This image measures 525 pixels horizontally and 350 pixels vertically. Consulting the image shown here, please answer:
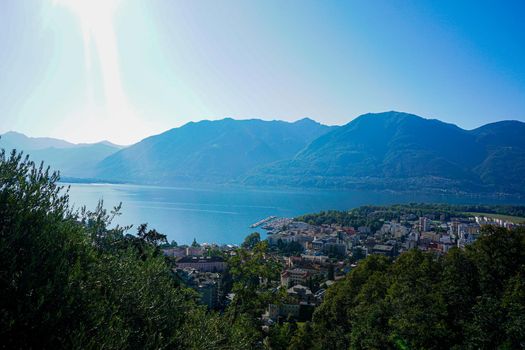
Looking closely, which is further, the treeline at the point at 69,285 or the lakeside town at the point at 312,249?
the lakeside town at the point at 312,249

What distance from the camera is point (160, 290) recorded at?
5211 mm

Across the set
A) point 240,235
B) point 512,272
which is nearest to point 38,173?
point 512,272

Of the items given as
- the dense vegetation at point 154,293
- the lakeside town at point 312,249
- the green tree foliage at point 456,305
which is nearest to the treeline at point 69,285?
the dense vegetation at point 154,293

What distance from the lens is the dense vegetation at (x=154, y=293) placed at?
122 inches

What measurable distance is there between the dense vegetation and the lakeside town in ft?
4.61

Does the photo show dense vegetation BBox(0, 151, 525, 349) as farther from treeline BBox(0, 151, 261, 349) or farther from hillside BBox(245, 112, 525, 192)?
hillside BBox(245, 112, 525, 192)

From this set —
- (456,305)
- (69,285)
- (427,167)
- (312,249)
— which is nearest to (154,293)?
(69,285)

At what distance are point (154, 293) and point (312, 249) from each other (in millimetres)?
42268

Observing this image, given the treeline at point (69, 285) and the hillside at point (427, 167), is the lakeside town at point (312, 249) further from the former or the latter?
the hillside at point (427, 167)

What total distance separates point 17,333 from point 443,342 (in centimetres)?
778

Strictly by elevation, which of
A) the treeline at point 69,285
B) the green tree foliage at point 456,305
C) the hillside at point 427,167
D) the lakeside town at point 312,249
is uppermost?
the hillside at point 427,167

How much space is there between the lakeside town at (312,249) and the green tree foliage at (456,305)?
1533 mm

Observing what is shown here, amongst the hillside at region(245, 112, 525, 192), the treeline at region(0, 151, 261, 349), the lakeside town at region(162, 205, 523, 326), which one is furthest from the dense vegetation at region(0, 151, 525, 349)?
the hillside at region(245, 112, 525, 192)

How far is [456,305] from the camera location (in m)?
8.37
